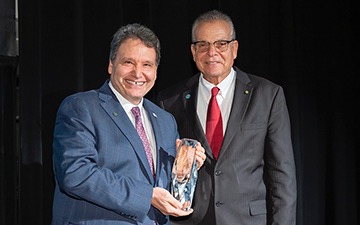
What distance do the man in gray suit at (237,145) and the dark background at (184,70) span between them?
2.89ft

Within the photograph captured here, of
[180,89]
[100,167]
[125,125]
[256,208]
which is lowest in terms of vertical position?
[256,208]

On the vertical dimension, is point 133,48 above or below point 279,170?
above

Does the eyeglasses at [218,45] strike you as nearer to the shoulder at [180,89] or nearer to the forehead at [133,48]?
the shoulder at [180,89]

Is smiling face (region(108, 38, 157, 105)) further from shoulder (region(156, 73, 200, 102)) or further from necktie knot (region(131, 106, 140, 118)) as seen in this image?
shoulder (region(156, 73, 200, 102))

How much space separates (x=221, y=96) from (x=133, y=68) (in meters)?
0.57

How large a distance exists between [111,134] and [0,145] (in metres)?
1.33

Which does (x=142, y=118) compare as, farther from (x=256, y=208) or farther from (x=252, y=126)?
(x=256, y=208)

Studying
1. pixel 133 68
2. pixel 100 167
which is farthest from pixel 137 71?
pixel 100 167

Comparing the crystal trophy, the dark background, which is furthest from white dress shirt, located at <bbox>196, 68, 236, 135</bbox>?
the dark background

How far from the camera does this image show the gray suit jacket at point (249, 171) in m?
2.39

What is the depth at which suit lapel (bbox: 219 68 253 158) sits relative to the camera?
7.86ft

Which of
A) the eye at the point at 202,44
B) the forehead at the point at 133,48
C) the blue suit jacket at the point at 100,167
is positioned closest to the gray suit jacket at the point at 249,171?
the eye at the point at 202,44

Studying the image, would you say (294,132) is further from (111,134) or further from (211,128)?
(111,134)

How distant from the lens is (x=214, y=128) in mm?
2449
